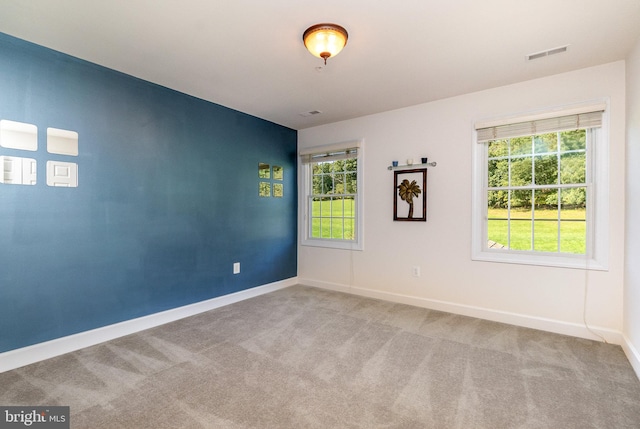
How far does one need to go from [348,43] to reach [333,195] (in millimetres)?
2494

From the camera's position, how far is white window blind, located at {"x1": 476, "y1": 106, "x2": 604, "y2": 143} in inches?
109

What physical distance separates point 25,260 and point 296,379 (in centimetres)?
232

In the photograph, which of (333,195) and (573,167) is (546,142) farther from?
(333,195)

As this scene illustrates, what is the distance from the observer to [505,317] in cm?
320

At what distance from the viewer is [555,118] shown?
293 cm

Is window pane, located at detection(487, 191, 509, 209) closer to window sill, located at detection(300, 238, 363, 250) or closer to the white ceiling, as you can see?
the white ceiling

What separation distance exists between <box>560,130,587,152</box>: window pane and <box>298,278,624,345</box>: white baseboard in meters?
1.73

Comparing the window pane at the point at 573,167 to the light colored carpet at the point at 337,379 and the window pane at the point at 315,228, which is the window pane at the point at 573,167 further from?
the window pane at the point at 315,228

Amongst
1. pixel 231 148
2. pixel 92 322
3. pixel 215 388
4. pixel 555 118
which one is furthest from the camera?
pixel 231 148

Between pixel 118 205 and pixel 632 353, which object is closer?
pixel 632 353

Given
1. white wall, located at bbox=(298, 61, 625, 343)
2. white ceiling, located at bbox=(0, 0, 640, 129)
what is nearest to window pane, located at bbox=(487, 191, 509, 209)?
white wall, located at bbox=(298, 61, 625, 343)

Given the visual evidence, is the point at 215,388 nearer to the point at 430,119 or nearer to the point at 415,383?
the point at 415,383

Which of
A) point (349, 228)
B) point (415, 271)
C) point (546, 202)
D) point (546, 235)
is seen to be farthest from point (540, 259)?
point (349, 228)

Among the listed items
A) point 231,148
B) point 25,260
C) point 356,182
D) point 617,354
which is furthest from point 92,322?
point 617,354
